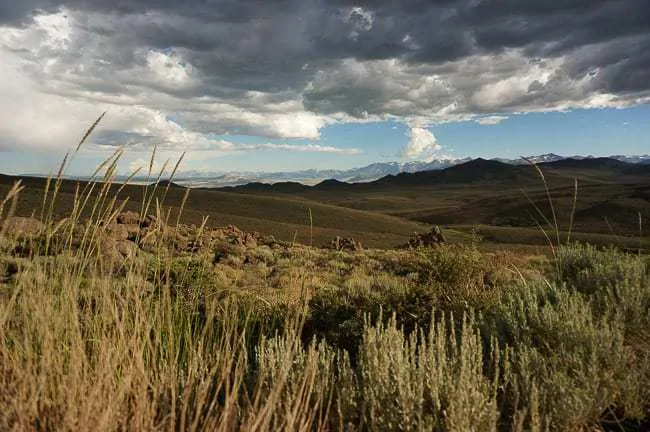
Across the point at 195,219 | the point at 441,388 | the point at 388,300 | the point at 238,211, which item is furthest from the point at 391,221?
the point at 441,388

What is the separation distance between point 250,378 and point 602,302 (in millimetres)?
3990

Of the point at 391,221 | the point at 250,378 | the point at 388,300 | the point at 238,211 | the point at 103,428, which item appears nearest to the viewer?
the point at 103,428

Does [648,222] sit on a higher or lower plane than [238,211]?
lower

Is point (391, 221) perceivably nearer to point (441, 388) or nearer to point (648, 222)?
point (648, 222)

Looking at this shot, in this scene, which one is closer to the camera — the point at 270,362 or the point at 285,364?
the point at 285,364

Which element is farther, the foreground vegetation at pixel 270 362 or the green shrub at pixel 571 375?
the green shrub at pixel 571 375

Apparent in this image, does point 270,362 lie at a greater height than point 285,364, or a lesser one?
lesser

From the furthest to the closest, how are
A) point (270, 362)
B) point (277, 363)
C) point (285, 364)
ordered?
point (277, 363) → point (270, 362) → point (285, 364)

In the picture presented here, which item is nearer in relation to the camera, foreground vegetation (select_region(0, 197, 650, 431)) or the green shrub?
foreground vegetation (select_region(0, 197, 650, 431))

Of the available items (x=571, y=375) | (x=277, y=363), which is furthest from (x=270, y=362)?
(x=571, y=375)

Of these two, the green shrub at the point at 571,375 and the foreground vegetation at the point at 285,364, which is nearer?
the foreground vegetation at the point at 285,364

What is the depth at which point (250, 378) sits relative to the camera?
4340mm

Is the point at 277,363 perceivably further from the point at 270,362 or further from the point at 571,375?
the point at 571,375

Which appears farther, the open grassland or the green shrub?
the green shrub
